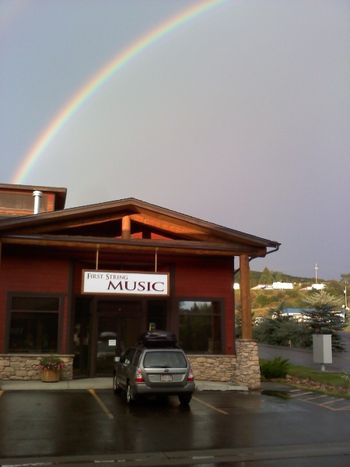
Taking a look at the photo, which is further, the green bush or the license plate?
the green bush

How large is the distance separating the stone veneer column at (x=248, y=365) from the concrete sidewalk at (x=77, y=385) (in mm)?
379

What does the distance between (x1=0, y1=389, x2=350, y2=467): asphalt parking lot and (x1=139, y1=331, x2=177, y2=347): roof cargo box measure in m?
1.55

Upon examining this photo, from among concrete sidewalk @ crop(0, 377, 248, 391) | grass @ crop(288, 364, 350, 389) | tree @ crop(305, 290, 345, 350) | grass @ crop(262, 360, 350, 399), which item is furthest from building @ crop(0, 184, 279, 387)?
tree @ crop(305, 290, 345, 350)

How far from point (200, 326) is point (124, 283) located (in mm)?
4570

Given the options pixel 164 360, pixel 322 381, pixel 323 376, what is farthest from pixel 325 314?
pixel 164 360

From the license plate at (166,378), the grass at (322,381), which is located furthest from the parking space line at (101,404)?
the grass at (322,381)

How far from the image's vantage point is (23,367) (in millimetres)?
18453

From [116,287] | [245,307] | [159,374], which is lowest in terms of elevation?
[159,374]

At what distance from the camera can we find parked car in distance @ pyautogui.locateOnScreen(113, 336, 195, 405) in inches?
510

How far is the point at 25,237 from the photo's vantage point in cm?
1717

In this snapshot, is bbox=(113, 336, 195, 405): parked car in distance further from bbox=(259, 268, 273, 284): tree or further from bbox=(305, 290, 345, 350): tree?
bbox=(259, 268, 273, 284): tree

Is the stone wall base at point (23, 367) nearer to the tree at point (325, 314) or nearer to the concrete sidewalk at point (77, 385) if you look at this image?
the concrete sidewalk at point (77, 385)

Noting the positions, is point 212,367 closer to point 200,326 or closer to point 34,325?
point 200,326

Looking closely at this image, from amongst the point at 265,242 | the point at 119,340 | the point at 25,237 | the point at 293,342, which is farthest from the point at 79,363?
the point at 293,342
